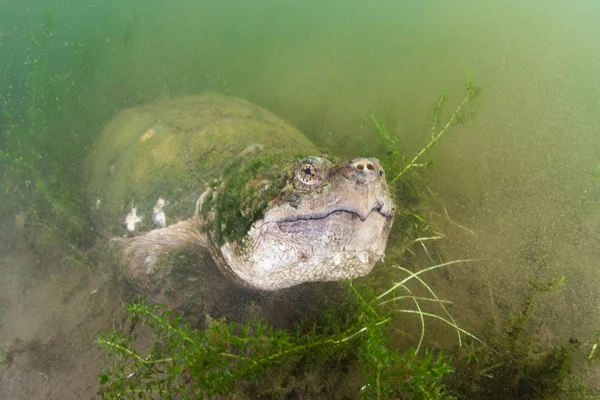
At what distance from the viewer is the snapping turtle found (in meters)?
1.55

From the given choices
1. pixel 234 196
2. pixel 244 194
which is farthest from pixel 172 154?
pixel 244 194

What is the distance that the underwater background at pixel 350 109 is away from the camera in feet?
9.12

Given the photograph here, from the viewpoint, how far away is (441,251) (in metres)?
3.03

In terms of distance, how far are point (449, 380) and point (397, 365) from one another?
0.81m

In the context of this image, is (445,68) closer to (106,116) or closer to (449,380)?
(449,380)

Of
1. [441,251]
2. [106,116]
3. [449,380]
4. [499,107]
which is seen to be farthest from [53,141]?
[499,107]

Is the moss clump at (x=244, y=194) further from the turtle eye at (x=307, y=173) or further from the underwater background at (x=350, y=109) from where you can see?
the underwater background at (x=350, y=109)

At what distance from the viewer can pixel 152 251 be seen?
294 cm

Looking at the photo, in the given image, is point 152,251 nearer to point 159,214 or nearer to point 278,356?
point 159,214

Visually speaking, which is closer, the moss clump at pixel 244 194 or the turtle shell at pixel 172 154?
the moss clump at pixel 244 194

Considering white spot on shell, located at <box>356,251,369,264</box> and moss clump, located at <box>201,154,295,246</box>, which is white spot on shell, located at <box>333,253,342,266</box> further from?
moss clump, located at <box>201,154,295,246</box>

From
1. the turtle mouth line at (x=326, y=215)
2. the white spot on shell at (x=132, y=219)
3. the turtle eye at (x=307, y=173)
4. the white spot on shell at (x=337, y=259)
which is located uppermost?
the turtle eye at (x=307, y=173)

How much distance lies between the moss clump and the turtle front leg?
50cm

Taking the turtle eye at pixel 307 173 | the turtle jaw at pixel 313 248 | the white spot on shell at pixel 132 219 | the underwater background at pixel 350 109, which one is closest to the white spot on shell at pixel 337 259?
the turtle jaw at pixel 313 248
